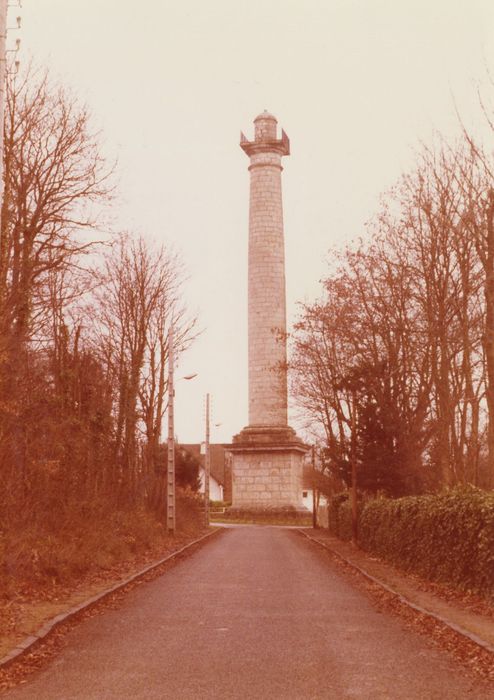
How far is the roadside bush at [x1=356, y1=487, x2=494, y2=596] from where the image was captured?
48.5 feet

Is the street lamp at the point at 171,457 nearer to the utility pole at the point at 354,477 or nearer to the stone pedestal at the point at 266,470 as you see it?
the utility pole at the point at 354,477

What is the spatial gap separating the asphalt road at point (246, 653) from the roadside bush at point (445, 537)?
1.87 metres

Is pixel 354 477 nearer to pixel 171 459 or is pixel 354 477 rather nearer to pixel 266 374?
pixel 171 459

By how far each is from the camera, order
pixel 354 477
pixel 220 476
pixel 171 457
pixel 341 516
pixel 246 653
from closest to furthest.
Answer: pixel 246 653 < pixel 354 477 < pixel 171 457 < pixel 341 516 < pixel 220 476

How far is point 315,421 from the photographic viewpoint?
43.0 meters

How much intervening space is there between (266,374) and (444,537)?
38495mm

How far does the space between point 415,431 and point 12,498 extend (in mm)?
17241

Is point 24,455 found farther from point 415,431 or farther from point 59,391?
point 415,431

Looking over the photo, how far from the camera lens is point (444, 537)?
58.2ft

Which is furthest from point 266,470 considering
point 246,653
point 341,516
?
point 246,653

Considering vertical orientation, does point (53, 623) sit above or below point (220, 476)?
below

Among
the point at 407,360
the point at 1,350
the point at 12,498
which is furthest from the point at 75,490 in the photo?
the point at 407,360

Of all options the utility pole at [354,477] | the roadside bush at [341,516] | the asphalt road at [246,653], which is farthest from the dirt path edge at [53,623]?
the roadside bush at [341,516]

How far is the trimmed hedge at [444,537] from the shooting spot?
48.5 feet
